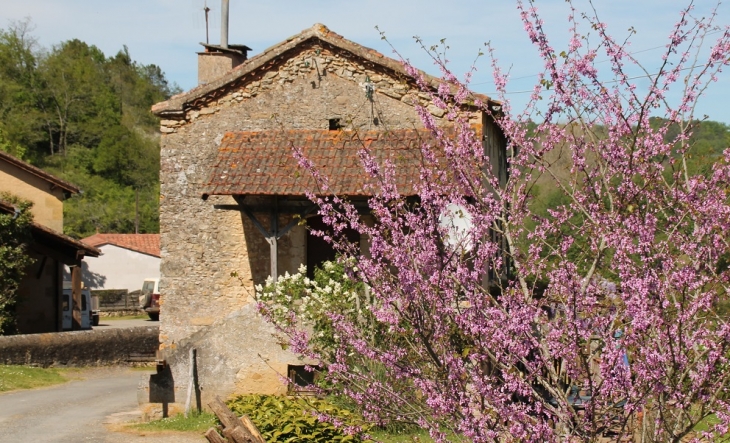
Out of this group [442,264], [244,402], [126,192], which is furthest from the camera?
[126,192]

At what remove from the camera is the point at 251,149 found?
16.2 meters

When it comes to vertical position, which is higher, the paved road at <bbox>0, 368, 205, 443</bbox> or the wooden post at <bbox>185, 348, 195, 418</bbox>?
the wooden post at <bbox>185, 348, 195, 418</bbox>

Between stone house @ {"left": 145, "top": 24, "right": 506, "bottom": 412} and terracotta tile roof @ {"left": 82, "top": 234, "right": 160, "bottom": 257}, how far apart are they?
3843 cm

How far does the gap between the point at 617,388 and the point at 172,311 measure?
12.6 m

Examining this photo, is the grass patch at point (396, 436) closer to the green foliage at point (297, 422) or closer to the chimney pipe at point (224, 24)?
the green foliage at point (297, 422)

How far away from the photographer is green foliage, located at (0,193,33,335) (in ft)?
79.7

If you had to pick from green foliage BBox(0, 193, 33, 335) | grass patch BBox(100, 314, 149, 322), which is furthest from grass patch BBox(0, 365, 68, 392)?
grass patch BBox(100, 314, 149, 322)

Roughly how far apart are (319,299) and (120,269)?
4499 cm

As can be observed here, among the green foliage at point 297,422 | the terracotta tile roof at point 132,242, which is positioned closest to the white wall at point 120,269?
the terracotta tile roof at point 132,242

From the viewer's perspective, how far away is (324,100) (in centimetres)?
1667

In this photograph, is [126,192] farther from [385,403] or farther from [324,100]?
[385,403]

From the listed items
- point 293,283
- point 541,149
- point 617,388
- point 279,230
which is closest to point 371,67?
point 279,230

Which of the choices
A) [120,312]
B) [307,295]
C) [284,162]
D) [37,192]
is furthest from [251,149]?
[120,312]

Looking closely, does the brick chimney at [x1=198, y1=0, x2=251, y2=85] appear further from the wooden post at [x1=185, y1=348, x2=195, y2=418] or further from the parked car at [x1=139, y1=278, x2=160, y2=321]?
the parked car at [x1=139, y1=278, x2=160, y2=321]
